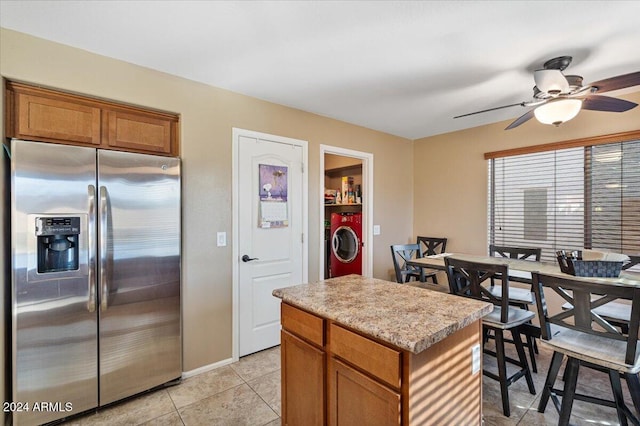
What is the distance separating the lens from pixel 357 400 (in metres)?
1.24

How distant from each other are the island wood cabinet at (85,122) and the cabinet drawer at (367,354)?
82.7 inches

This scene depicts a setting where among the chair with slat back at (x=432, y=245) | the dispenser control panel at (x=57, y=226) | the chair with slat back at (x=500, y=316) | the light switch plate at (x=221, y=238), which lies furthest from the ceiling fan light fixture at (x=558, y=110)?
the dispenser control panel at (x=57, y=226)

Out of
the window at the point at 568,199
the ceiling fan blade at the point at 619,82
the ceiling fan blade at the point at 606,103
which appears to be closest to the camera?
the ceiling fan blade at the point at 619,82

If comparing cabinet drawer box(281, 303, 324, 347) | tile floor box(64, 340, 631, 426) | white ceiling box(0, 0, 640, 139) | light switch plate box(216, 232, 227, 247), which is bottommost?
tile floor box(64, 340, 631, 426)

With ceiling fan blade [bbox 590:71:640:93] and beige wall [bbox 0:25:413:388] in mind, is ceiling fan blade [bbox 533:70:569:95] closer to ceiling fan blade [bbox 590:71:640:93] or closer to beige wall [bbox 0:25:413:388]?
ceiling fan blade [bbox 590:71:640:93]

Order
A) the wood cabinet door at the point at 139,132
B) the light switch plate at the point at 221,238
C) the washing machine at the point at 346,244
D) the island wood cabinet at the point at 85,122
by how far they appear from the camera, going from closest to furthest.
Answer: the island wood cabinet at the point at 85,122, the wood cabinet door at the point at 139,132, the light switch plate at the point at 221,238, the washing machine at the point at 346,244

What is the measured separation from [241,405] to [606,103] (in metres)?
3.40

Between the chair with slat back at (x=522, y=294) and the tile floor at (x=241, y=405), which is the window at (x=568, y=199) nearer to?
the chair with slat back at (x=522, y=294)

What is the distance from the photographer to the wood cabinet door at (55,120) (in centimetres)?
194

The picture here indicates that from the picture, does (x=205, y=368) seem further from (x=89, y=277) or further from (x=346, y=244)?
(x=346, y=244)

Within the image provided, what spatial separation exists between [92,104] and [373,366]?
2.56 metres

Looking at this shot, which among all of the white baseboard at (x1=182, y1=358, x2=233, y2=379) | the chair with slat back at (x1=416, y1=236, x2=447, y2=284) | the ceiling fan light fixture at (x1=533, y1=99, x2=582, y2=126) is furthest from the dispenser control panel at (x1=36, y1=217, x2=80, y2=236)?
the chair with slat back at (x1=416, y1=236, x2=447, y2=284)

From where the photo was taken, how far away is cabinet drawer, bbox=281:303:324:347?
4.66 feet

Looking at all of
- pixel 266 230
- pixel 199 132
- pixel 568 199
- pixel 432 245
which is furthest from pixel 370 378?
pixel 432 245
